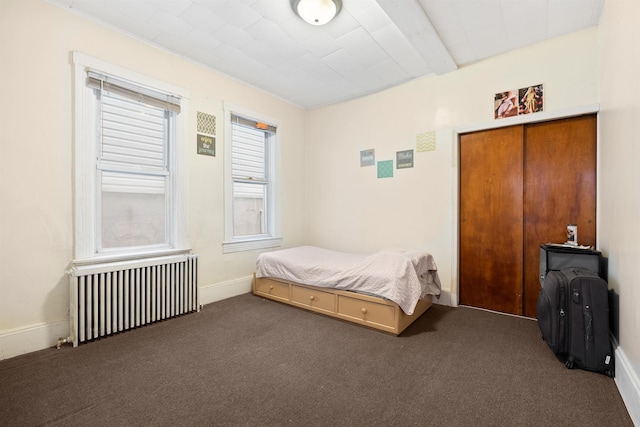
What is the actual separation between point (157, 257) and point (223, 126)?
67.6 inches

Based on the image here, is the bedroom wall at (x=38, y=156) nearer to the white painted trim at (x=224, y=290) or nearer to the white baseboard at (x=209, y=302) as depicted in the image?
the white baseboard at (x=209, y=302)

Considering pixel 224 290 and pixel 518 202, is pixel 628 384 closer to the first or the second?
pixel 518 202

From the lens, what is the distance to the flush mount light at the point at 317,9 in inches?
87.9

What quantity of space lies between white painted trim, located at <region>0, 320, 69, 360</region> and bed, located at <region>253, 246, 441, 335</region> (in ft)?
6.25

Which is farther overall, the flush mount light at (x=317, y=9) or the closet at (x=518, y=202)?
the closet at (x=518, y=202)

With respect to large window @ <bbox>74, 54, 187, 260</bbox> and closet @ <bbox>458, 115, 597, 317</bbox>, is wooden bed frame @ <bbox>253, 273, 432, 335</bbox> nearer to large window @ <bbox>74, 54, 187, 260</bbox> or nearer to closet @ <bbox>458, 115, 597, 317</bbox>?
closet @ <bbox>458, 115, 597, 317</bbox>

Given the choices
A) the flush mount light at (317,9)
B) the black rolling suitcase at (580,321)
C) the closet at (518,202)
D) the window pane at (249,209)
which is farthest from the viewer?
the window pane at (249,209)

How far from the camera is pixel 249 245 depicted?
3863 mm

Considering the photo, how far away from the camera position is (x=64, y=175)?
2.40m

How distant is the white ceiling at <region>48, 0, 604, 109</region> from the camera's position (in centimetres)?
234

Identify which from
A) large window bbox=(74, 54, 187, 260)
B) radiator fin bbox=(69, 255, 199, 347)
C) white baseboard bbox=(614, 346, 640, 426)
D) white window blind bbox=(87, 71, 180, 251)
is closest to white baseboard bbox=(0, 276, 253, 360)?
radiator fin bbox=(69, 255, 199, 347)

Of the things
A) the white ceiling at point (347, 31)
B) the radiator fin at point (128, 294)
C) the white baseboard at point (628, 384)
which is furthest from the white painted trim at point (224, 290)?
the white baseboard at point (628, 384)

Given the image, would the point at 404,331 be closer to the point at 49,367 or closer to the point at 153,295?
the point at 153,295

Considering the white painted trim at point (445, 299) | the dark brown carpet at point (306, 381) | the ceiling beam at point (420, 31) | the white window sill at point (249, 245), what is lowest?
the dark brown carpet at point (306, 381)
